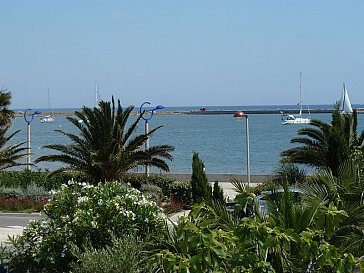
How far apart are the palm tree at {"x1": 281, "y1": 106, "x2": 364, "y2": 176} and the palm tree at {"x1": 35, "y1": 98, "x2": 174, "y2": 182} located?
542 centimetres

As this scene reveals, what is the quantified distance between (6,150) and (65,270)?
18.7 metres

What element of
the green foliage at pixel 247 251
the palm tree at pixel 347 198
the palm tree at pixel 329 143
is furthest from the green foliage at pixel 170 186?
the green foliage at pixel 247 251

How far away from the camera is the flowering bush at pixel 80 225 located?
9117mm

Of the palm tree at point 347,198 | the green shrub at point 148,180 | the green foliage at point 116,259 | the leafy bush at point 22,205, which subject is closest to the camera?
the palm tree at point 347,198

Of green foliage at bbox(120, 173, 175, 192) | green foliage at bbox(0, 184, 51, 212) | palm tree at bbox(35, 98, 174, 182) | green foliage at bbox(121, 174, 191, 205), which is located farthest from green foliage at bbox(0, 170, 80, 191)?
green foliage at bbox(121, 174, 191, 205)

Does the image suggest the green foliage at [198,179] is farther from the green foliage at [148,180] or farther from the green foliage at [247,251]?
the green foliage at [247,251]

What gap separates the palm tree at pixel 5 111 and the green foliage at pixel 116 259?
18.9 m

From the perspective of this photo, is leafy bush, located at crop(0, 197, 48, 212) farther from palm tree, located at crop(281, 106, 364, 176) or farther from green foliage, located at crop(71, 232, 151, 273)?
green foliage, located at crop(71, 232, 151, 273)

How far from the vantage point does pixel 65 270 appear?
9.01m

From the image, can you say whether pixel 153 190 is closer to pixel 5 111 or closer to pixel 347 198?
pixel 5 111

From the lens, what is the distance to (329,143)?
2378 cm

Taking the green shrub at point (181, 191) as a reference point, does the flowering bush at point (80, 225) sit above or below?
above

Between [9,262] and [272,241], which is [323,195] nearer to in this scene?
[272,241]

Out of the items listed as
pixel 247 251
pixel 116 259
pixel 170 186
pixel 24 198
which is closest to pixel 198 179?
pixel 170 186
